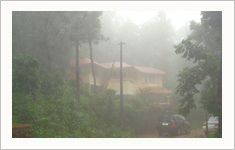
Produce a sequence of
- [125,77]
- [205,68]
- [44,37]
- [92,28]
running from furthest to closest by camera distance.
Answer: [44,37] < [92,28] < [125,77] < [205,68]

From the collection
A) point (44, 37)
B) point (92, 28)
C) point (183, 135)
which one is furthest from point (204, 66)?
point (44, 37)

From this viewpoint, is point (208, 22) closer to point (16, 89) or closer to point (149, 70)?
point (149, 70)

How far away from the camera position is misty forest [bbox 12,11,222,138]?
905cm

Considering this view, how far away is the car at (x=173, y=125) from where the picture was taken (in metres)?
9.08

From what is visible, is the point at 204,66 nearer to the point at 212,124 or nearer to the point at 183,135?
the point at 212,124

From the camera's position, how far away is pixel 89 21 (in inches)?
407

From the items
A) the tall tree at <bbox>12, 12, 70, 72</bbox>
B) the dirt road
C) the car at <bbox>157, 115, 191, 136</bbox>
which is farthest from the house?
the dirt road

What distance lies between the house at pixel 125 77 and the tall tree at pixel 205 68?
0.85 m

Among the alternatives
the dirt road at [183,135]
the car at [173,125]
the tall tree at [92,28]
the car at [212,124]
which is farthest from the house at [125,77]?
the car at [212,124]

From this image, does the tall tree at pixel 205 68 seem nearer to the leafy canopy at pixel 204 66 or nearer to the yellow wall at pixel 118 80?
the leafy canopy at pixel 204 66

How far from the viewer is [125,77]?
10.1 meters

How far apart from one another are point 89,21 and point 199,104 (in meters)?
4.93

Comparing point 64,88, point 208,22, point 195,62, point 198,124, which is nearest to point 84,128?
point 64,88

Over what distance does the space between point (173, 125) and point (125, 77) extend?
2408 millimetres
